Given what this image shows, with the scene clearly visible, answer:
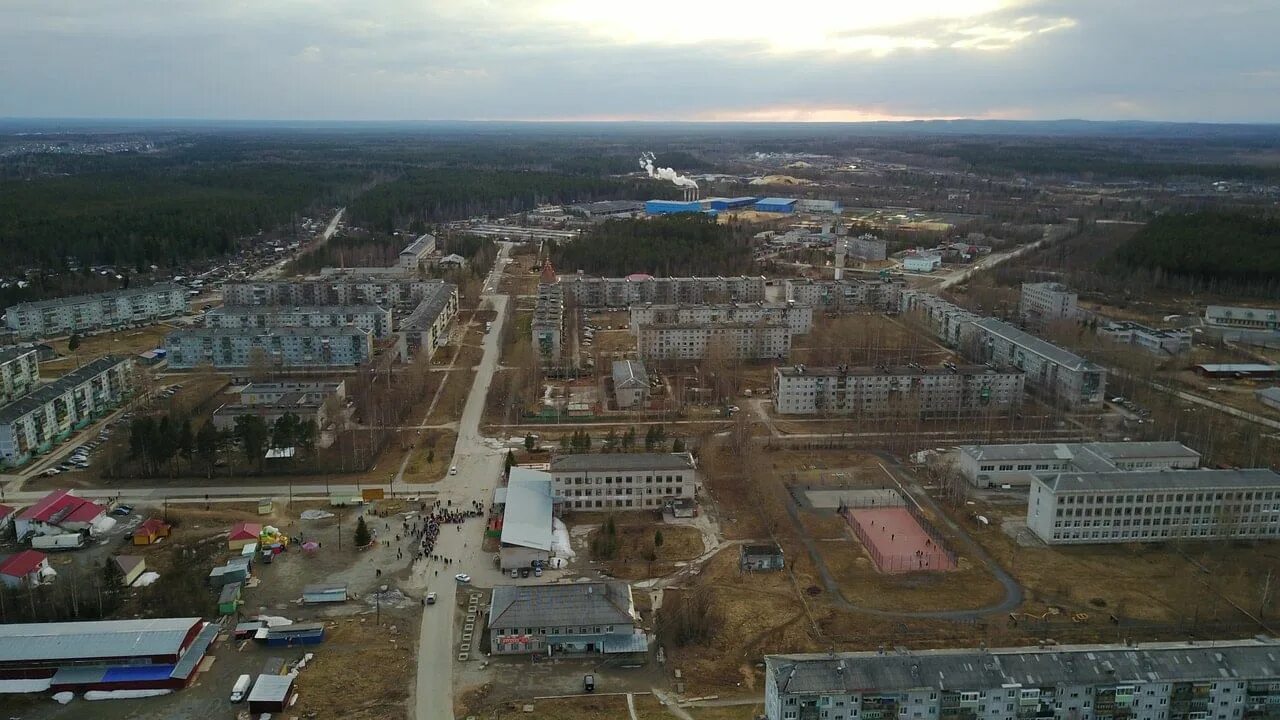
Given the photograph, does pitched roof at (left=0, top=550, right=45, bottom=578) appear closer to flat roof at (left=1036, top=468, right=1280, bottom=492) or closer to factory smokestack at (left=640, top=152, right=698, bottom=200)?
flat roof at (left=1036, top=468, right=1280, bottom=492)

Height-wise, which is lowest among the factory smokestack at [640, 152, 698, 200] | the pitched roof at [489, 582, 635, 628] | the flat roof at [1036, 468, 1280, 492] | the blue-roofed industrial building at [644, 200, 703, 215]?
the pitched roof at [489, 582, 635, 628]

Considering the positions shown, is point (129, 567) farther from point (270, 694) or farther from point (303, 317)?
point (303, 317)

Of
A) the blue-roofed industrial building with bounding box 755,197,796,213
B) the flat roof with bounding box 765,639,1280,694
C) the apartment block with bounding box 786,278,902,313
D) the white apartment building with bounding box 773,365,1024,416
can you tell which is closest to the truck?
the flat roof with bounding box 765,639,1280,694

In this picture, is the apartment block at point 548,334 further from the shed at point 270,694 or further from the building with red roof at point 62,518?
the shed at point 270,694

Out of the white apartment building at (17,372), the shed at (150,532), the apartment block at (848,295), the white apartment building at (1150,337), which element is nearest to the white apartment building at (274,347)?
the white apartment building at (17,372)

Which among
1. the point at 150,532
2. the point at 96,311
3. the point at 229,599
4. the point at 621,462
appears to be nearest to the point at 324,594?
the point at 229,599
